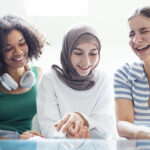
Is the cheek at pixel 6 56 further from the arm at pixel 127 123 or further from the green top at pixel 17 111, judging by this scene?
the arm at pixel 127 123

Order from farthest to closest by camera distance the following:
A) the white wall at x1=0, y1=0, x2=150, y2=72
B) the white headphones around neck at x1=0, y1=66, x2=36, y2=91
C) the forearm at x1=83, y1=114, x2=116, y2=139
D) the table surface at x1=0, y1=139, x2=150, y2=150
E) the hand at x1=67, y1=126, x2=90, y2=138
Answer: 1. the white wall at x1=0, y1=0, x2=150, y2=72
2. the white headphones around neck at x1=0, y1=66, x2=36, y2=91
3. the forearm at x1=83, y1=114, x2=116, y2=139
4. the hand at x1=67, y1=126, x2=90, y2=138
5. the table surface at x1=0, y1=139, x2=150, y2=150

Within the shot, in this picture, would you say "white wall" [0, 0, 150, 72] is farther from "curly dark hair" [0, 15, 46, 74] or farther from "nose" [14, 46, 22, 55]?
"nose" [14, 46, 22, 55]

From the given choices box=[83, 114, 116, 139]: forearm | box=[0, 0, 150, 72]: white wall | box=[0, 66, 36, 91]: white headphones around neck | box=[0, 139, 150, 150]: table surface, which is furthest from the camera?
box=[0, 0, 150, 72]: white wall

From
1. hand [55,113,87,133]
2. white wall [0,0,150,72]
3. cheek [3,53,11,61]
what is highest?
white wall [0,0,150,72]

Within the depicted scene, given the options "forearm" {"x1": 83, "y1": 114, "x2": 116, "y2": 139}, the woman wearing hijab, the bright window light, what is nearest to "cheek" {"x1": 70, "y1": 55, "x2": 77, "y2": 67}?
the woman wearing hijab

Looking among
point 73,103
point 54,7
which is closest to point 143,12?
point 73,103

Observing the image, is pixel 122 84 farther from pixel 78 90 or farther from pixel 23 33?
pixel 23 33

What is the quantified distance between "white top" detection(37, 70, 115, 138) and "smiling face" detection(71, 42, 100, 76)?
0.29ft

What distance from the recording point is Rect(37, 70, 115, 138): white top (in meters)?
1.04

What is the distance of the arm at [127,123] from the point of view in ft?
2.77

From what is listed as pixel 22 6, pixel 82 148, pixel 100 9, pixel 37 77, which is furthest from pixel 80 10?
pixel 82 148

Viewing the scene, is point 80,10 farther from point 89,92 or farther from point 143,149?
point 143,149

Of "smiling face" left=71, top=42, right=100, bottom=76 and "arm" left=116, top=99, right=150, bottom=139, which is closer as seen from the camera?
"arm" left=116, top=99, right=150, bottom=139

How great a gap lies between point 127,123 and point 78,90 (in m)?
0.28
